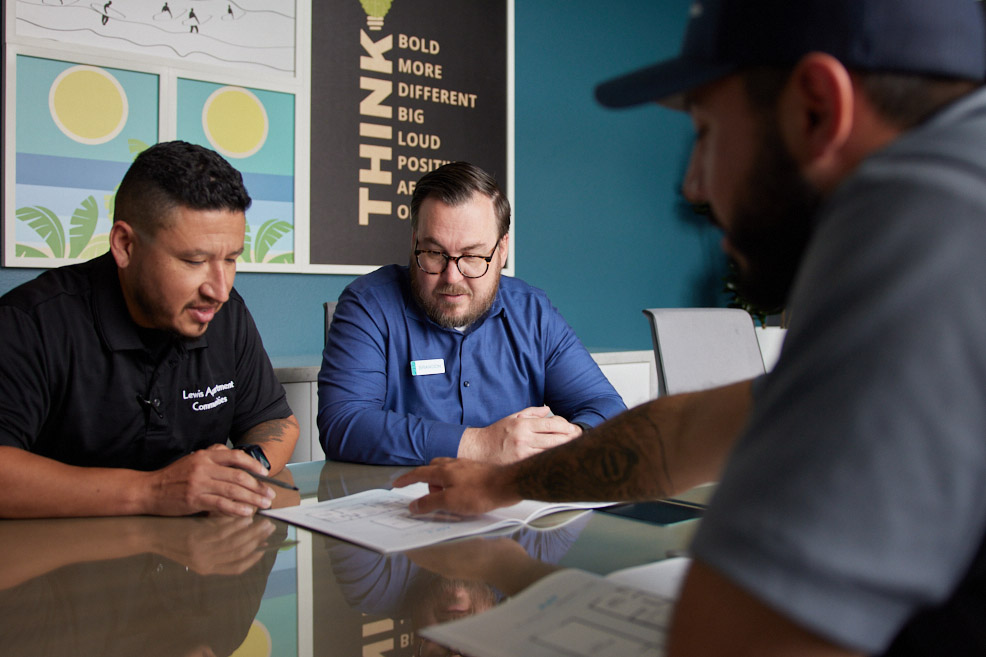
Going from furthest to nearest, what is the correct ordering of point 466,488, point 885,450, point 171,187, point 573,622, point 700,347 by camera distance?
point 700,347
point 171,187
point 466,488
point 573,622
point 885,450

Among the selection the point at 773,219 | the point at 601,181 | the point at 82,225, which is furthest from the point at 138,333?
the point at 601,181

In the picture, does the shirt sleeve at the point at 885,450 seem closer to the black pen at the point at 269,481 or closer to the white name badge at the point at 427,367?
the black pen at the point at 269,481

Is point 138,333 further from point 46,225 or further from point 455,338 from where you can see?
point 46,225

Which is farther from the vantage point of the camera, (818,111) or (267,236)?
(267,236)

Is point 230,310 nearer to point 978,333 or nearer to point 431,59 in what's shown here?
point 978,333

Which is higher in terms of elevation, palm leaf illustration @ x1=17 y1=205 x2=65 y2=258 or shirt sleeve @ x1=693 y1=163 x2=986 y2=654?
palm leaf illustration @ x1=17 y1=205 x2=65 y2=258

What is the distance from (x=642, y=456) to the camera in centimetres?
97

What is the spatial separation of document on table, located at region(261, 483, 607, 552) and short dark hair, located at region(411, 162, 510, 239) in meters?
1.00

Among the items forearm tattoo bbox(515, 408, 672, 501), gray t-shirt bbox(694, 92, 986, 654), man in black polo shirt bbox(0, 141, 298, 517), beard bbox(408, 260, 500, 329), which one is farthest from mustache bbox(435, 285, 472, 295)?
gray t-shirt bbox(694, 92, 986, 654)

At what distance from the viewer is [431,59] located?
147 inches

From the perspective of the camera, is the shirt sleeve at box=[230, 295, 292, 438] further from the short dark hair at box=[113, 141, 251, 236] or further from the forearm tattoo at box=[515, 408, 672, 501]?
the forearm tattoo at box=[515, 408, 672, 501]

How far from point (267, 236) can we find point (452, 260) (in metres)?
1.44

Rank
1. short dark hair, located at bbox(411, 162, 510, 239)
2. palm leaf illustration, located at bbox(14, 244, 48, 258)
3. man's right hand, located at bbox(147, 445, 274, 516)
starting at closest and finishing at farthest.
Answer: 1. man's right hand, located at bbox(147, 445, 274, 516)
2. short dark hair, located at bbox(411, 162, 510, 239)
3. palm leaf illustration, located at bbox(14, 244, 48, 258)

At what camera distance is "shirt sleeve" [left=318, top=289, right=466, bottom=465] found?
1.71m
